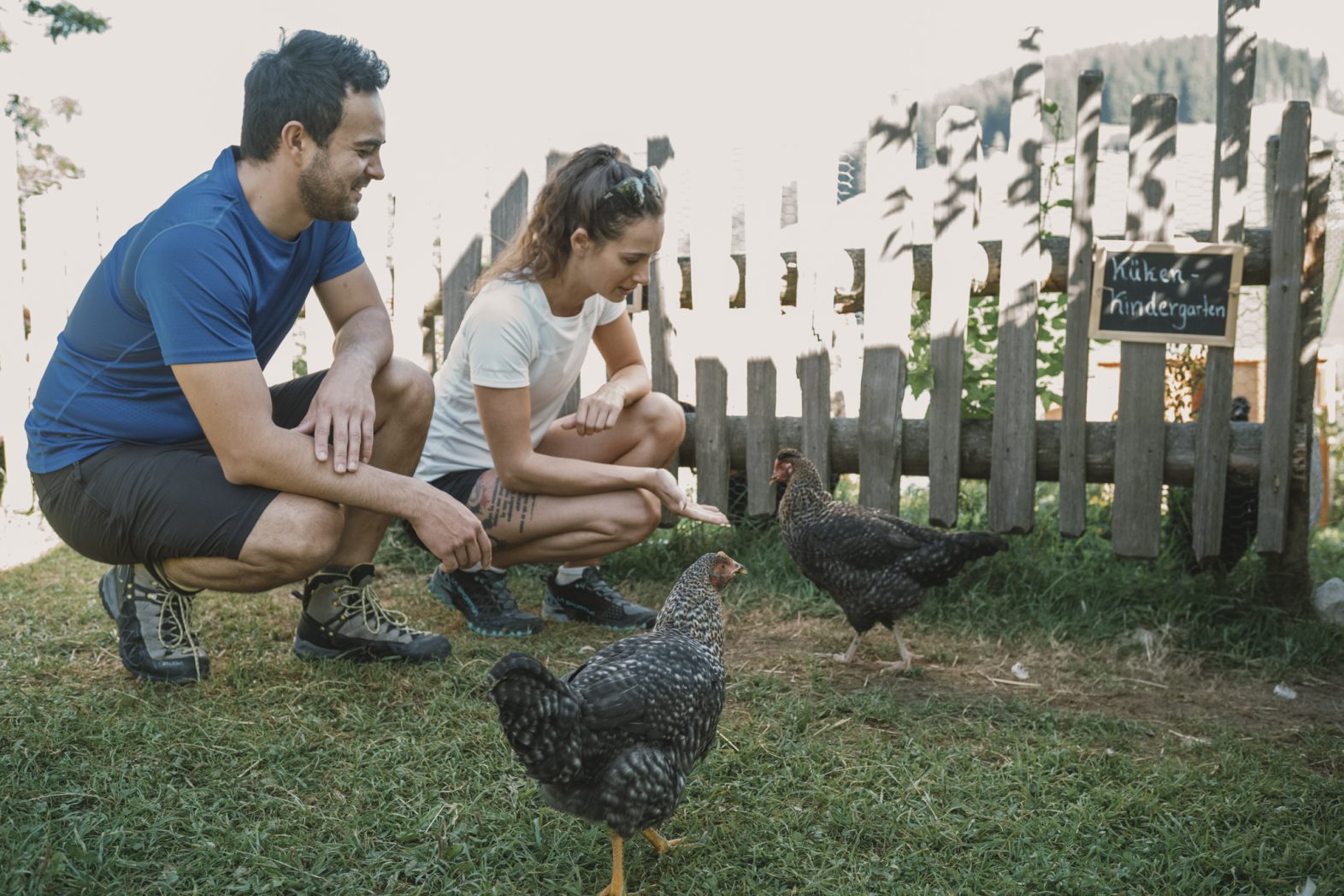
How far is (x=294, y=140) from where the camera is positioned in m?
2.80

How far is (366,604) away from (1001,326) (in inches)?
106

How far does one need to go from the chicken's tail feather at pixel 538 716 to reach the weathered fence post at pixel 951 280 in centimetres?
263

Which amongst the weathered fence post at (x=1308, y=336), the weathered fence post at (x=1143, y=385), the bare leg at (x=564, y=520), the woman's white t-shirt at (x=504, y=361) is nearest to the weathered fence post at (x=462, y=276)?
the woman's white t-shirt at (x=504, y=361)

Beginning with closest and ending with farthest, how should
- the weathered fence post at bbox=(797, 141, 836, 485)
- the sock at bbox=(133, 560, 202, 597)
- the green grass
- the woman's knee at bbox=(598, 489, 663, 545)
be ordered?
the green grass
the sock at bbox=(133, 560, 202, 597)
the woman's knee at bbox=(598, 489, 663, 545)
the weathered fence post at bbox=(797, 141, 836, 485)

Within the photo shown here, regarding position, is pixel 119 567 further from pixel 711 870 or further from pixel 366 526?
pixel 711 870

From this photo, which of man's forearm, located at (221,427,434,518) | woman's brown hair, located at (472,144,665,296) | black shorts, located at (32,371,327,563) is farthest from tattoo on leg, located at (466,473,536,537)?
black shorts, located at (32,371,327,563)

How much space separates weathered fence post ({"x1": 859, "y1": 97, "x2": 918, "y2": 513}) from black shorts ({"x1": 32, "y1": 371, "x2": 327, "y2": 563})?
8.39 ft

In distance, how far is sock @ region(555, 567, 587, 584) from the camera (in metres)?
4.03

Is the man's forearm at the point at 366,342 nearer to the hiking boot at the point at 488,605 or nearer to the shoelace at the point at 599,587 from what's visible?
the hiking boot at the point at 488,605

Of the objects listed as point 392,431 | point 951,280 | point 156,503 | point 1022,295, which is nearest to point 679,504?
point 392,431

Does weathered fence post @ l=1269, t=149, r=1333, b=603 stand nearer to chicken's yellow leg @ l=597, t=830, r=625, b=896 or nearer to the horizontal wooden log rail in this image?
the horizontal wooden log rail

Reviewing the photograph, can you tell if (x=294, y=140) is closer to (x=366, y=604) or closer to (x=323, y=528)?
(x=323, y=528)

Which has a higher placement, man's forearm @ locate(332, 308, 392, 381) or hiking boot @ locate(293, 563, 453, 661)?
man's forearm @ locate(332, 308, 392, 381)

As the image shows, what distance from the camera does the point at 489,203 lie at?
510cm
